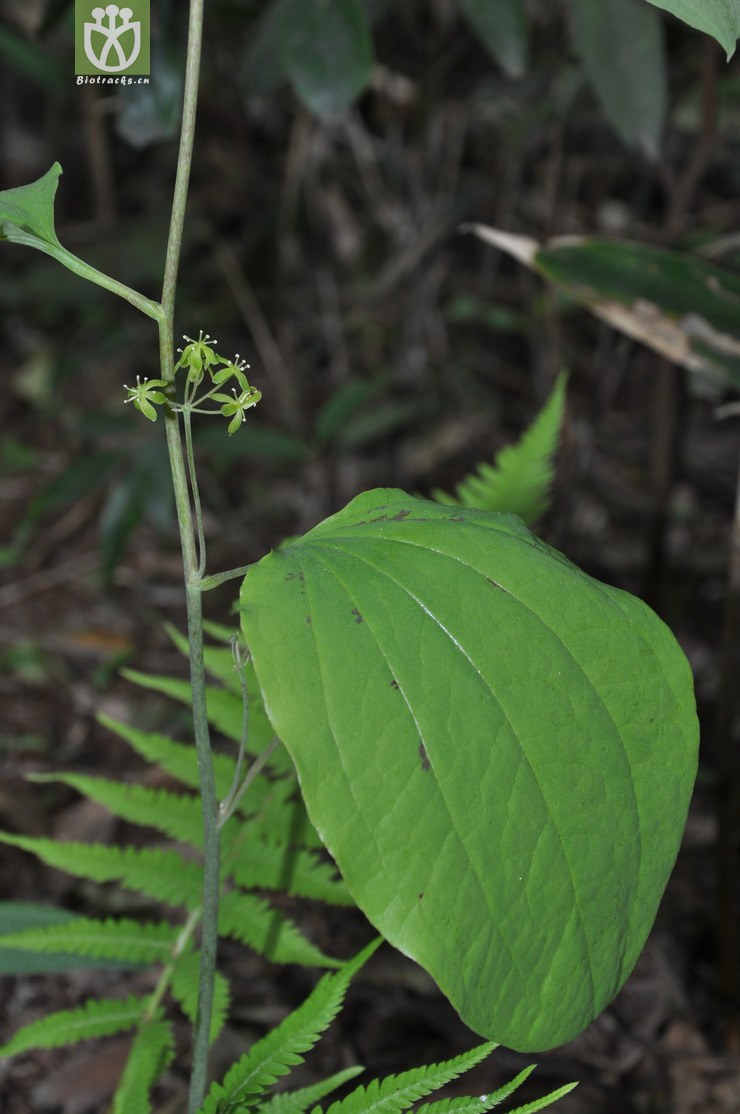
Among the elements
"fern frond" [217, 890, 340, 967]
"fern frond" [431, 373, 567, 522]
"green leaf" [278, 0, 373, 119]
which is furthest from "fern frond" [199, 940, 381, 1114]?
"green leaf" [278, 0, 373, 119]

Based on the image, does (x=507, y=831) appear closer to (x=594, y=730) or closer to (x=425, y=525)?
(x=594, y=730)

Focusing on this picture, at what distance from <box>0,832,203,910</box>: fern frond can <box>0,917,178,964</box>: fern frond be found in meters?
0.04

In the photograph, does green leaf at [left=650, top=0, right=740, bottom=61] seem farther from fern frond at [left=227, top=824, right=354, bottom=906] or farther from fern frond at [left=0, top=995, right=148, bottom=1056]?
fern frond at [left=0, top=995, right=148, bottom=1056]

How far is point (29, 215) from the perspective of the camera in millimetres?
653

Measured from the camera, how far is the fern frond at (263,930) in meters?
1.11

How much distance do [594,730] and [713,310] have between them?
34.6 inches

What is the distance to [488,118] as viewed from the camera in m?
3.22

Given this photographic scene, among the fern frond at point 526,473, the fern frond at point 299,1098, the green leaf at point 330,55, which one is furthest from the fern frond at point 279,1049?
the green leaf at point 330,55

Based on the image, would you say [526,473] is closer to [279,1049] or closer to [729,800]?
[729,800]

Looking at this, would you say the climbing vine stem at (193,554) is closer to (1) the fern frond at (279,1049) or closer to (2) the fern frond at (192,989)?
(1) the fern frond at (279,1049)

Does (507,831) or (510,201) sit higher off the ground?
(510,201)

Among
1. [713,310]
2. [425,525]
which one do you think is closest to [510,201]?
[713,310]

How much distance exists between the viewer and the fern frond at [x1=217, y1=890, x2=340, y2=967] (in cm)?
111

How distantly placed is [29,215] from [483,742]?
0.43 meters
